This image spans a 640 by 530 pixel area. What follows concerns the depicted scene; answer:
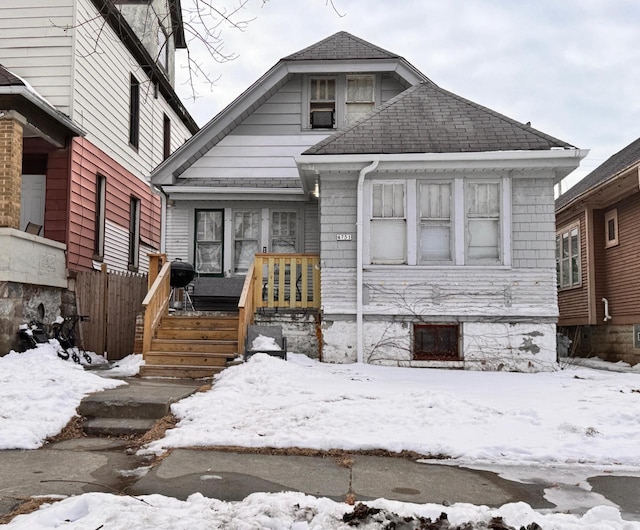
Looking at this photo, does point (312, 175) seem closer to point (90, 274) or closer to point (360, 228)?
point (360, 228)

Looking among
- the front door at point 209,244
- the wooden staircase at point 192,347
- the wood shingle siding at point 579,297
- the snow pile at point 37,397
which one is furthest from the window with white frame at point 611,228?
the snow pile at point 37,397

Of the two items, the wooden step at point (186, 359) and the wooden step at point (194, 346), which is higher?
the wooden step at point (194, 346)

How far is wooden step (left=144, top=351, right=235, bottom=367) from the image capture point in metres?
8.77

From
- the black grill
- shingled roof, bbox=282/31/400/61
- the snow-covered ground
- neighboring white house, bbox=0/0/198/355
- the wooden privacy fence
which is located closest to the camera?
the snow-covered ground

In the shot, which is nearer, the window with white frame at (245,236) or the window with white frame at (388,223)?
the window with white frame at (388,223)

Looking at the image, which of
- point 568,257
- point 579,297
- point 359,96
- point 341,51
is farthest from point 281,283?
point 568,257

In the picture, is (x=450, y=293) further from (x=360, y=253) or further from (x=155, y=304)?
(x=155, y=304)

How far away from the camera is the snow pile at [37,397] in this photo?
512 cm

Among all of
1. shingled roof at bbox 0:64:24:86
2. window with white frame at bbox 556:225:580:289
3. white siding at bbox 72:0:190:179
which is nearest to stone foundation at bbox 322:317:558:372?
white siding at bbox 72:0:190:179

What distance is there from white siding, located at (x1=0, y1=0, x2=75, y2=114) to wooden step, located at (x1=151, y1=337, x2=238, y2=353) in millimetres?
5761

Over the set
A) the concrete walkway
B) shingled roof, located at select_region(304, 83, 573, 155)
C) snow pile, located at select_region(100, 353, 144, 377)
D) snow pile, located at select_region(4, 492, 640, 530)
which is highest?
shingled roof, located at select_region(304, 83, 573, 155)

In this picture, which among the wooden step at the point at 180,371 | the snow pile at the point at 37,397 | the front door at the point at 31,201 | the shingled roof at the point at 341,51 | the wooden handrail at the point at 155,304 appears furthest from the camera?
the shingled roof at the point at 341,51

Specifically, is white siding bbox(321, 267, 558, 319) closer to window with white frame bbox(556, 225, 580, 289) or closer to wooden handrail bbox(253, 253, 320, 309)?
wooden handrail bbox(253, 253, 320, 309)

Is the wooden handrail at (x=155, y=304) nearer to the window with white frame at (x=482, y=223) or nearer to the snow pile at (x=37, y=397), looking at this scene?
the snow pile at (x=37, y=397)
